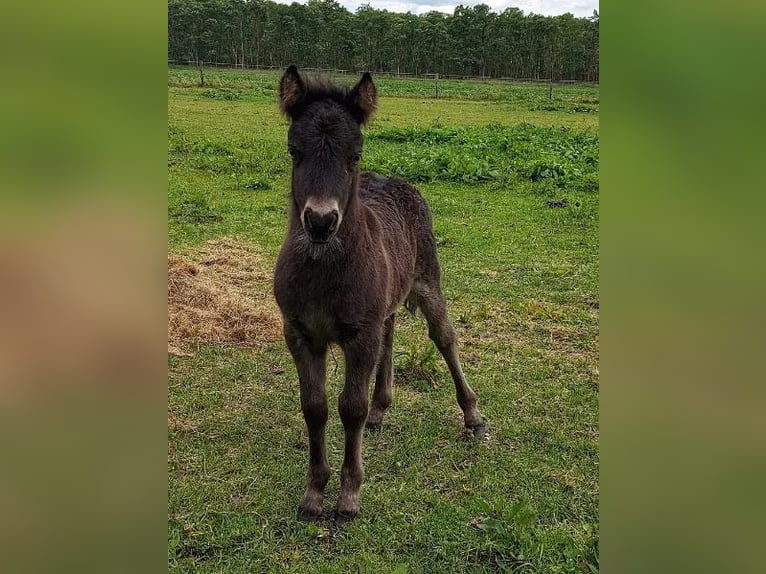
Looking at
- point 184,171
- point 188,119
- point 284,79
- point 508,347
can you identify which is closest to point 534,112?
point 188,119

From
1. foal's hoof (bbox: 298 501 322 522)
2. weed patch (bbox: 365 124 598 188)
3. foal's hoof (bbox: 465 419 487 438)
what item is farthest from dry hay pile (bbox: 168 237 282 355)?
weed patch (bbox: 365 124 598 188)

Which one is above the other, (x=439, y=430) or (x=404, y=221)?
(x=404, y=221)

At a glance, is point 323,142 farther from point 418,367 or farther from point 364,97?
point 418,367

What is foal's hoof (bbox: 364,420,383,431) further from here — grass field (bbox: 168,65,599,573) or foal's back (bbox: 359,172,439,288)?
foal's back (bbox: 359,172,439,288)

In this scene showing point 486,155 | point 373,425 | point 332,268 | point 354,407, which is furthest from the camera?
point 486,155

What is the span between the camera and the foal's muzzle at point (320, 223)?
3230mm

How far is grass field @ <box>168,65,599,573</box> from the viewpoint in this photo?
383 centimetres

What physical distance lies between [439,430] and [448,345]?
771 mm

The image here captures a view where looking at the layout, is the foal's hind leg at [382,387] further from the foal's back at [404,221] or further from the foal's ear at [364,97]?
the foal's ear at [364,97]

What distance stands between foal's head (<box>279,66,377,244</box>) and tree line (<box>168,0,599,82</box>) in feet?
196

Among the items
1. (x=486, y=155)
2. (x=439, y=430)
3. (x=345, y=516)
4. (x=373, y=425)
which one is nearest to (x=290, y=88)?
(x=345, y=516)

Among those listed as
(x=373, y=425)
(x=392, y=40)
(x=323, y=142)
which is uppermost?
(x=392, y=40)

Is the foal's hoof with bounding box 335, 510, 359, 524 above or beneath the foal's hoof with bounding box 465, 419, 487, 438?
beneath

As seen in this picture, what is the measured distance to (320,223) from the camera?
3246mm
